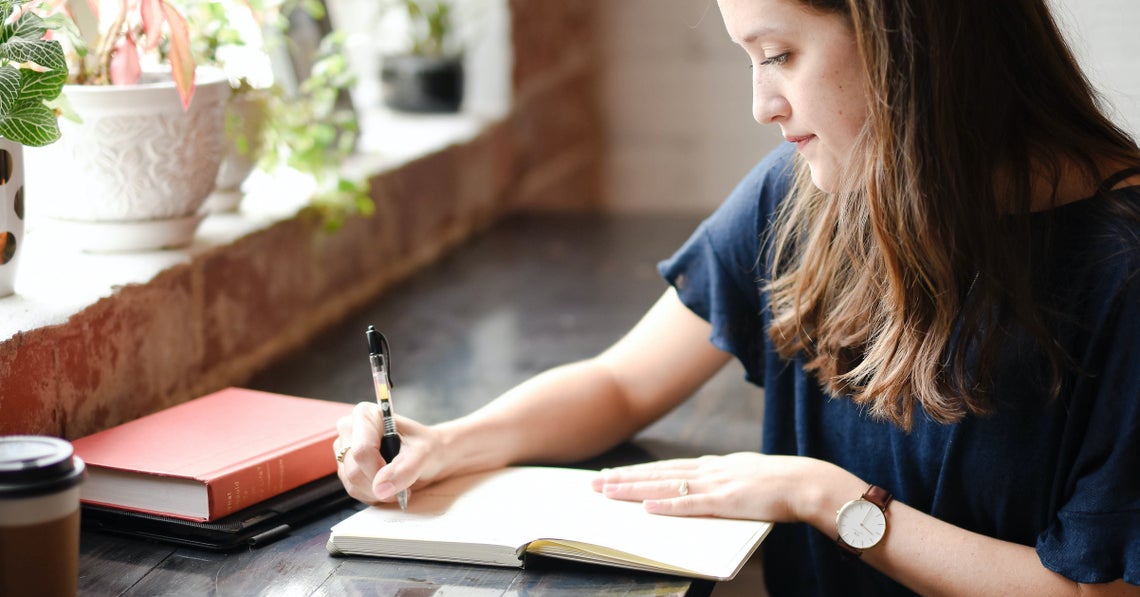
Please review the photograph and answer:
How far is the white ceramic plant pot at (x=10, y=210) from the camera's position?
1.12 metres

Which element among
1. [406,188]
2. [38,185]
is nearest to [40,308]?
[38,185]

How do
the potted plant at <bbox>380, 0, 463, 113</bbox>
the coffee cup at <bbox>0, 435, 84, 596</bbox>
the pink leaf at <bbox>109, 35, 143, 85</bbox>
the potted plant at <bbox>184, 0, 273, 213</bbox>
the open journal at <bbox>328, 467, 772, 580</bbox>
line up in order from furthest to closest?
1. the potted plant at <bbox>380, 0, 463, 113</bbox>
2. the potted plant at <bbox>184, 0, 273, 213</bbox>
3. the pink leaf at <bbox>109, 35, 143, 85</bbox>
4. the open journal at <bbox>328, 467, 772, 580</bbox>
5. the coffee cup at <bbox>0, 435, 84, 596</bbox>

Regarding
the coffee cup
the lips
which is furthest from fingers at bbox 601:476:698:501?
the coffee cup

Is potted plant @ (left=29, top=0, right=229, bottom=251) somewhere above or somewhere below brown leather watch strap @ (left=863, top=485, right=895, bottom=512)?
above

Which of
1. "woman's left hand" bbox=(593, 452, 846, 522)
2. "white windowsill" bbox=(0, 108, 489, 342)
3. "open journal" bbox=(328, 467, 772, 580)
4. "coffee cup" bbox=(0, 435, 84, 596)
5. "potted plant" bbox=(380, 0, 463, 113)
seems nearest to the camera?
"coffee cup" bbox=(0, 435, 84, 596)

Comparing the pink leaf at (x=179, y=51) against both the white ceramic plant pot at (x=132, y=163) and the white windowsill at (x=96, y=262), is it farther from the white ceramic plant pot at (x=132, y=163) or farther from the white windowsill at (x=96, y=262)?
the white windowsill at (x=96, y=262)

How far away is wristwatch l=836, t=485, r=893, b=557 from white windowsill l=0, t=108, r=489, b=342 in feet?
2.55

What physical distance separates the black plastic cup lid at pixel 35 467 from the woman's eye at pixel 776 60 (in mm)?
641

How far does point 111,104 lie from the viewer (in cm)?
126

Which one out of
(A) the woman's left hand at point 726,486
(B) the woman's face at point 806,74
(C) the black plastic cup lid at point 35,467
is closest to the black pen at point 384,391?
(A) the woman's left hand at point 726,486

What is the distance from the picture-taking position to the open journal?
0.96 metres

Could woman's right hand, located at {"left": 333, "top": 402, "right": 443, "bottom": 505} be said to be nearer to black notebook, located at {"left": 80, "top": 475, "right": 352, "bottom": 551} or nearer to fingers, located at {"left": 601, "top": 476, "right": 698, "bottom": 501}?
black notebook, located at {"left": 80, "top": 475, "right": 352, "bottom": 551}

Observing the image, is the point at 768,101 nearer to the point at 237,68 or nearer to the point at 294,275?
the point at 237,68

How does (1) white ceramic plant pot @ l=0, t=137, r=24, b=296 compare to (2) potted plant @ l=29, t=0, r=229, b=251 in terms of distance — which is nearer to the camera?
(1) white ceramic plant pot @ l=0, t=137, r=24, b=296
